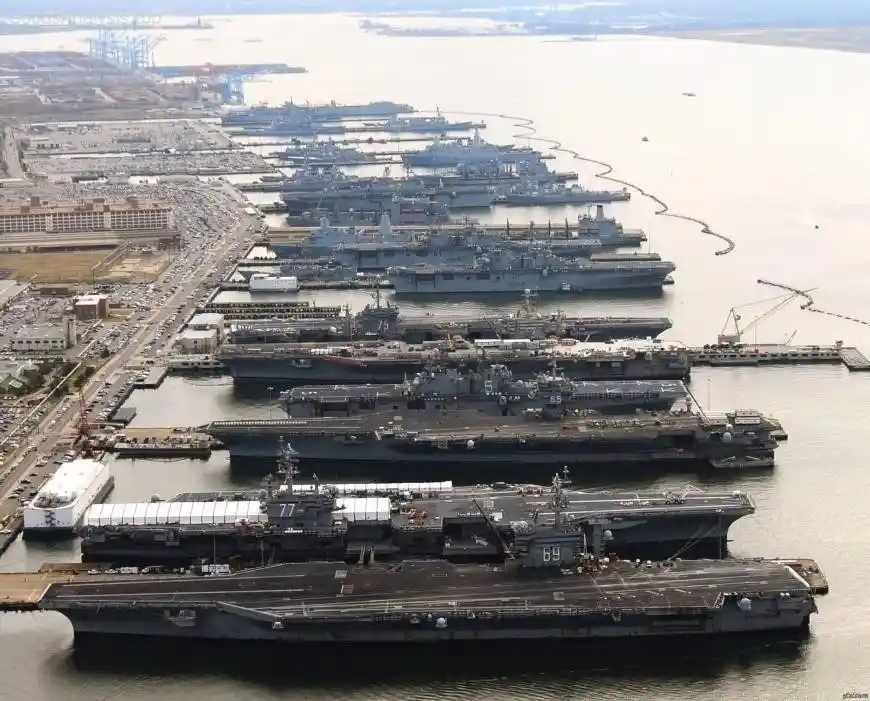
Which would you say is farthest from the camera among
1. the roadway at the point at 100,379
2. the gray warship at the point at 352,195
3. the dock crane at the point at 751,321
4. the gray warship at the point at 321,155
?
the gray warship at the point at 321,155

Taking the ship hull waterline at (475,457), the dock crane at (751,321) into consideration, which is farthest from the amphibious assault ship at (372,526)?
the dock crane at (751,321)

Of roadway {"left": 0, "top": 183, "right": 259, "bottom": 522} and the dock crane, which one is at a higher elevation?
the dock crane

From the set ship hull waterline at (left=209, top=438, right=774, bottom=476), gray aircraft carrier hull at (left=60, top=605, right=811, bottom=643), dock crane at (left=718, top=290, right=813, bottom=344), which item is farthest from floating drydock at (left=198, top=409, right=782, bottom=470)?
dock crane at (left=718, top=290, right=813, bottom=344)

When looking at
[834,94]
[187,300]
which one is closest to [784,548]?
[187,300]

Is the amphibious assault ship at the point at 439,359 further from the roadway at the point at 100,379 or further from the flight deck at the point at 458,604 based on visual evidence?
the flight deck at the point at 458,604

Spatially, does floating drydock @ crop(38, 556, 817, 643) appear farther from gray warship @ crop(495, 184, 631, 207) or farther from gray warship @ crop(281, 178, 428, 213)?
gray warship @ crop(495, 184, 631, 207)

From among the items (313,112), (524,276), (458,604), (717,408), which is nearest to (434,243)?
(524,276)

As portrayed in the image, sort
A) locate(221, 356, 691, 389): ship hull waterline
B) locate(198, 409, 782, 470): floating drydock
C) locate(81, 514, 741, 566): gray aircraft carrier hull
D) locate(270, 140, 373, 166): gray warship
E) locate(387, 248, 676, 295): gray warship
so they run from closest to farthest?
locate(81, 514, 741, 566): gray aircraft carrier hull < locate(198, 409, 782, 470): floating drydock < locate(221, 356, 691, 389): ship hull waterline < locate(387, 248, 676, 295): gray warship < locate(270, 140, 373, 166): gray warship
